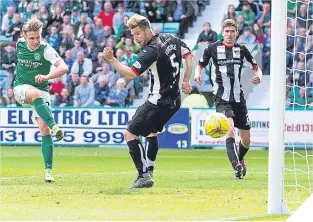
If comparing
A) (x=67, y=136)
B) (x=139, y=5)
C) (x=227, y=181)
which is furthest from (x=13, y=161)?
(x=139, y=5)

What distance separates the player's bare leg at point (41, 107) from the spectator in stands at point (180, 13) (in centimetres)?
1358

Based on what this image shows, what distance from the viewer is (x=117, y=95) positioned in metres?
22.7

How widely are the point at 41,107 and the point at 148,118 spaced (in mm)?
1833

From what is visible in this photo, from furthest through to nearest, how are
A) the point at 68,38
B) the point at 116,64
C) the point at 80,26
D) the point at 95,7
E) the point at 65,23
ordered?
the point at 95,7 < the point at 65,23 < the point at 80,26 < the point at 68,38 < the point at 116,64

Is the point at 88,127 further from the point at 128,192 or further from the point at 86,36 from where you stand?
the point at 128,192

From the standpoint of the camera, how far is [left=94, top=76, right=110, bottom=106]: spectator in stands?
22.8 meters

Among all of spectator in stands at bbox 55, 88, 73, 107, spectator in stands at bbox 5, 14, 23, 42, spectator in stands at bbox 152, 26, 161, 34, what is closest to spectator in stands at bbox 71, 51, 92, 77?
spectator in stands at bbox 55, 88, 73, 107

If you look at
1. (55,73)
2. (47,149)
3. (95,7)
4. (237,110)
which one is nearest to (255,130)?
(237,110)

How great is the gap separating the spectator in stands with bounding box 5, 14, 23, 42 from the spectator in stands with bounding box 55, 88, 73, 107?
338 centimetres

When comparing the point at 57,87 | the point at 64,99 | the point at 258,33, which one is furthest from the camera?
the point at 258,33

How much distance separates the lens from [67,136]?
2111 centimetres

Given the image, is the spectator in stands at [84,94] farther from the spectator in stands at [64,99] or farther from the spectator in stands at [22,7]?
the spectator in stands at [22,7]

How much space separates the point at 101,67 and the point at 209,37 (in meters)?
2.94

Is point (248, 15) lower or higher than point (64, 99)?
higher
